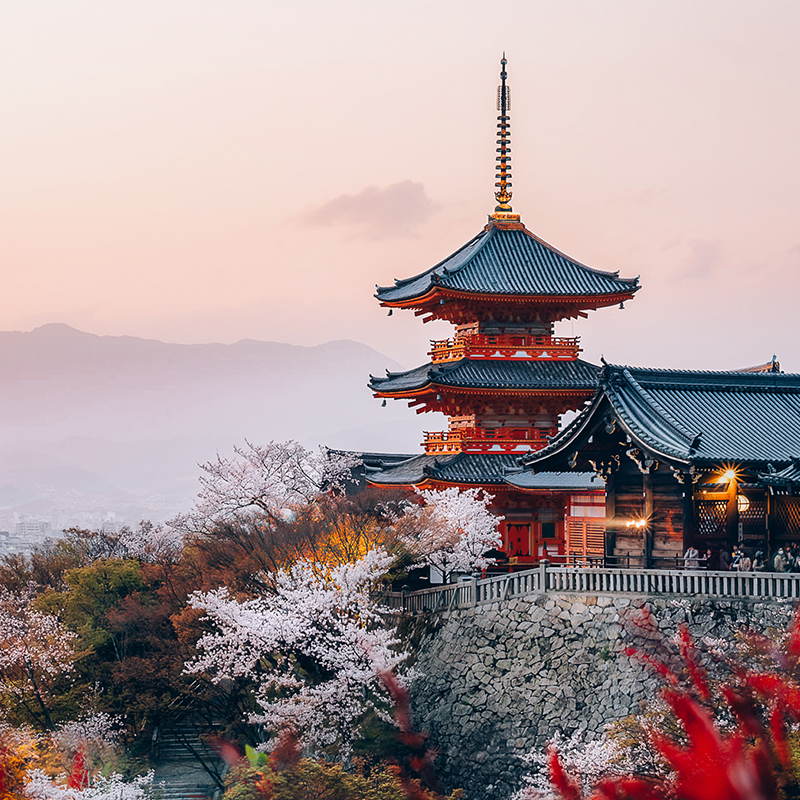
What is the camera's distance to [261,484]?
50.4 meters

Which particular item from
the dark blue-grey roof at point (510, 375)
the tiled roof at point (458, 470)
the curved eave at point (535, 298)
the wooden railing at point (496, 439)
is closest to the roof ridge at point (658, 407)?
the tiled roof at point (458, 470)

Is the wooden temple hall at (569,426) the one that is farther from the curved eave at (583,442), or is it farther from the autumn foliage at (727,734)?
the autumn foliage at (727,734)

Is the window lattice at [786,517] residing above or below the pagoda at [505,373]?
below

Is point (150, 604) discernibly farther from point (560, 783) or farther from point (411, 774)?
point (560, 783)

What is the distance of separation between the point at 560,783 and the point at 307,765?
6.67 meters

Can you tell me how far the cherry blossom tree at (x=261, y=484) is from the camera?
4969 centimetres

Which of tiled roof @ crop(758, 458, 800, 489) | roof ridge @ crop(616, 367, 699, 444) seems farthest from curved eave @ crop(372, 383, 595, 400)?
tiled roof @ crop(758, 458, 800, 489)

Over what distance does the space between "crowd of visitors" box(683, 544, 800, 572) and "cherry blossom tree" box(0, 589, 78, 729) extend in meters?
22.2

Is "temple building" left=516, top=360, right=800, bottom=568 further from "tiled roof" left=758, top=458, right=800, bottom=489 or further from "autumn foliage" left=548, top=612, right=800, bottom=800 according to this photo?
"autumn foliage" left=548, top=612, right=800, bottom=800

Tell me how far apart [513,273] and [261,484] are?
45.9 feet

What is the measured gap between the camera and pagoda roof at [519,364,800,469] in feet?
121

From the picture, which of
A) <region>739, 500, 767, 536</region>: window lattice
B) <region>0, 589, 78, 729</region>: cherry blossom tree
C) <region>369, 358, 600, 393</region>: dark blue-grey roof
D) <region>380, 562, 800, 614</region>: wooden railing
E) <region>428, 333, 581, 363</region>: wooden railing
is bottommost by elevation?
<region>0, 589, 78, 729</region>: cherry blossom tree

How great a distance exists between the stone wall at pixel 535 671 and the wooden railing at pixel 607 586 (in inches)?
11.0

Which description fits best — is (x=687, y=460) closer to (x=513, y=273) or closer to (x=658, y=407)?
(x=658, y=407)
